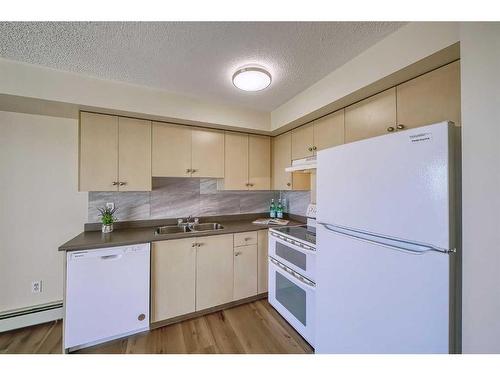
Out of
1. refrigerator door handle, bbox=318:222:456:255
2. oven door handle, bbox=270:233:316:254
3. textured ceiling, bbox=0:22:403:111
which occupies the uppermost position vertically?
textured ceiling, bbox=0:22:403:111

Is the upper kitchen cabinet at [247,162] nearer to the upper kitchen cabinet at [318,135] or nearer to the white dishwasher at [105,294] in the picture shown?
the upper kitchen cabinet at [318,135]

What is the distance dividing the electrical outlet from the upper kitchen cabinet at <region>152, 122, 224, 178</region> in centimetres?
147

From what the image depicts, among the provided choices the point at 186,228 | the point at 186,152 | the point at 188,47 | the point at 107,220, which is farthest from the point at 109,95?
the point at 186,228

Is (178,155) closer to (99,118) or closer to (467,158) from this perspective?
(99,118)

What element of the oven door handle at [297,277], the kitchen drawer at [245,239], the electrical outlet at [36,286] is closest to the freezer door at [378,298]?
the oven door handle at [297,277]

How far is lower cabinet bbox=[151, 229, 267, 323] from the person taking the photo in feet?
5.95

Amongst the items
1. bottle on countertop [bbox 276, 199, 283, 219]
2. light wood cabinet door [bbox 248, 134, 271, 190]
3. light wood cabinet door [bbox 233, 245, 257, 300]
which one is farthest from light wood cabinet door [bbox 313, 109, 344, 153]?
light wood cabinet door [bbox 233, 245, 257, 300]

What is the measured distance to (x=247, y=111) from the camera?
2316 millimetres

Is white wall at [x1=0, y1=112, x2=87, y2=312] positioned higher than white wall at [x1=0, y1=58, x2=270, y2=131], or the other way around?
white wall at [x1=0, y1=58, x2=270, y2=131]

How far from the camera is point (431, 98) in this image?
3.80 feet

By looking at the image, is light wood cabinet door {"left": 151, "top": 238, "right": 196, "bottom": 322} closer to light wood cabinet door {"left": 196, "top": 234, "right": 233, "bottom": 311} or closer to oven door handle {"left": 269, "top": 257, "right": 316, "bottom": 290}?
light wood cabinet door {"left": 196, "top": 234, "right": 233, "bottom": 311}

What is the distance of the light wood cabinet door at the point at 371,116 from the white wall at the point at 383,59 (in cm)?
17

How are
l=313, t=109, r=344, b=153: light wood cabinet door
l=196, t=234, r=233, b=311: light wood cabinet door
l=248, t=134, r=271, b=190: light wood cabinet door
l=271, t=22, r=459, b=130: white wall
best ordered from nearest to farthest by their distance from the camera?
l=271, t=22, r=459, b=130: white wall
l=313, t=109, r=344, b=153: light wood cabinet door
l=196, t=234, r=233, b=311: light wood cabinet door
l=248, t=134, r=271, b=190: light wood cabinet door
